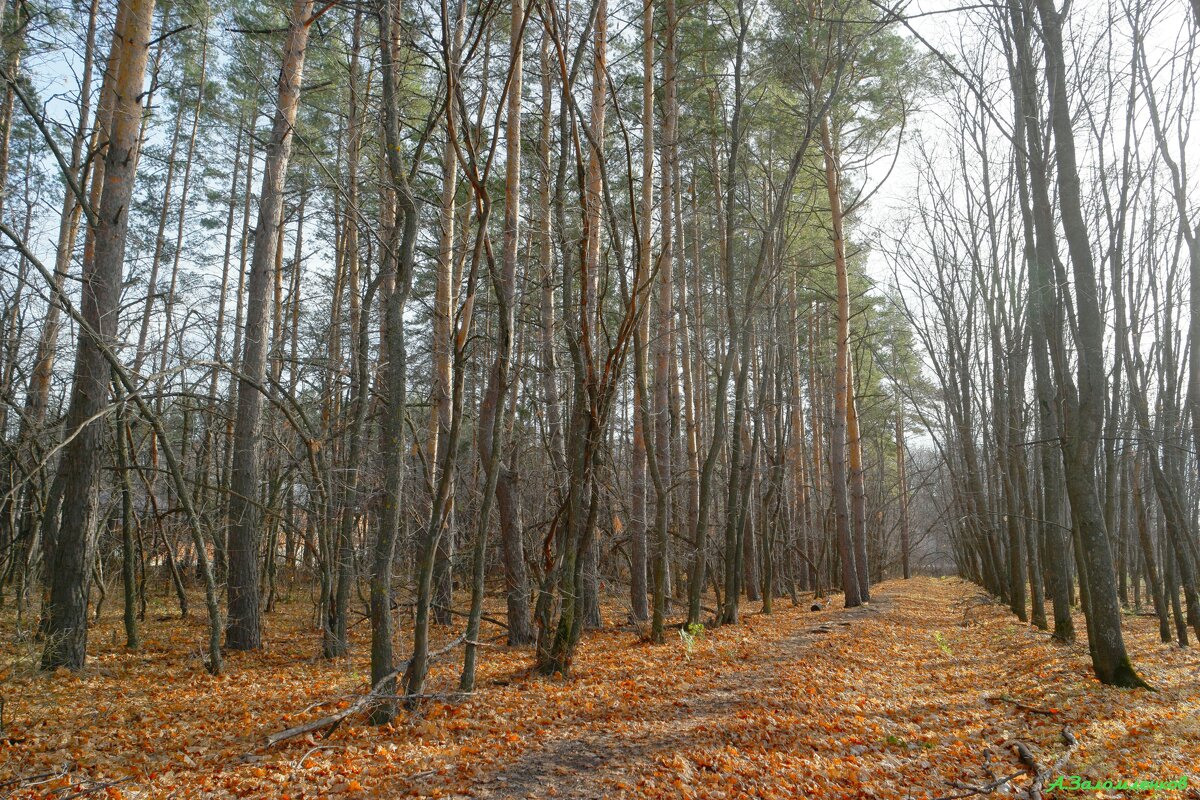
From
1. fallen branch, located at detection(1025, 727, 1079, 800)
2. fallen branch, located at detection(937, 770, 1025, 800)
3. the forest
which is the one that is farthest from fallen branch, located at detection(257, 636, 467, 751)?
fallen branch, located at detection(1025, 727, 1079, 800)

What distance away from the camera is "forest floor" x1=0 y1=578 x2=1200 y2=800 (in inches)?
145

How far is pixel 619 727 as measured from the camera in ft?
15.3

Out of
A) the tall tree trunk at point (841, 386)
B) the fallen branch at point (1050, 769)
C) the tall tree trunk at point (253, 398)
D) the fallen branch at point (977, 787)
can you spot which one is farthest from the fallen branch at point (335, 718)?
the tall tree trunk at point (841, 386)

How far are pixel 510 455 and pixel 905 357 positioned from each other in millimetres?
17242

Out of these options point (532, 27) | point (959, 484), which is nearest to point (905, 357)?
point (959, 484)

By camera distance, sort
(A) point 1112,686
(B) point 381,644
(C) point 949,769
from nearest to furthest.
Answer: (C) point 949,769 < (B) point 381,644 < (A) point 1112,686

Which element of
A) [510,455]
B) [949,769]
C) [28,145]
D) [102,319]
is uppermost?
[28,145]

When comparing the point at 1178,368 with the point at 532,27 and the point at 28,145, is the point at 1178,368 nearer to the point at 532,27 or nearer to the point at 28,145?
the point at 532,27

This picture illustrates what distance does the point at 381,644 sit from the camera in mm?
4688

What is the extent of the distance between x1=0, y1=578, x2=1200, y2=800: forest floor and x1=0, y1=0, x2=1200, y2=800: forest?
4 cm

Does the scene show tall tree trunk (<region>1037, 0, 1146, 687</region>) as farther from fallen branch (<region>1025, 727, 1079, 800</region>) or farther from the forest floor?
fallen branch (<region>1025, 727, 1079, 800</region>)

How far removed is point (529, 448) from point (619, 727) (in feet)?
18.1

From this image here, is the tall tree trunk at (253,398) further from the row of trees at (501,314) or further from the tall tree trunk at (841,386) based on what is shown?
the tall tree trunk at (841,386)

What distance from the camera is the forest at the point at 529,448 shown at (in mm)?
4395
